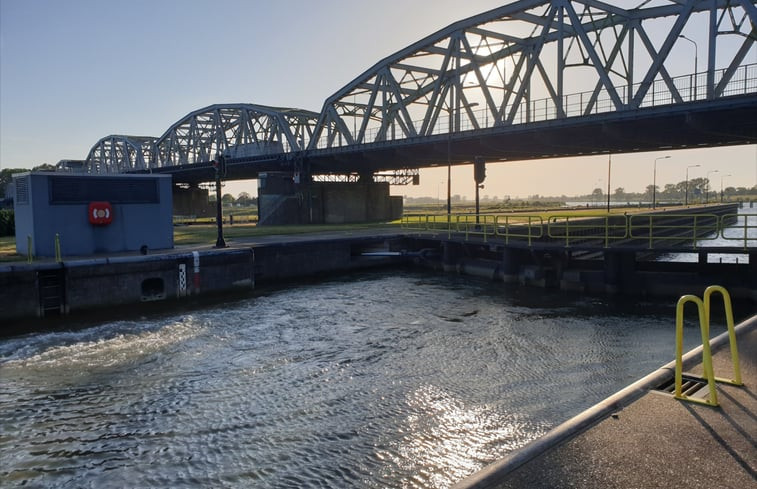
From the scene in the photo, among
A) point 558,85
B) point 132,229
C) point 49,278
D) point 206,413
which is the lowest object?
point 206,413

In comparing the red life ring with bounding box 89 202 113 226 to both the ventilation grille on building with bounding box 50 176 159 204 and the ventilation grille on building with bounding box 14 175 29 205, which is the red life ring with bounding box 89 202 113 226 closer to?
the ventilation grille on building with bounding box 50 176 159 204

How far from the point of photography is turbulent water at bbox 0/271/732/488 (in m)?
8.17

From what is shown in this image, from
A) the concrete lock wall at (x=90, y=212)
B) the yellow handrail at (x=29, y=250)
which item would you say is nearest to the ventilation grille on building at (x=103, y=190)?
the concrete lock wall at (x=90, y=212)

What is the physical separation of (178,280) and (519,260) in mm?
15282

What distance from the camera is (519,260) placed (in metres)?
26.4

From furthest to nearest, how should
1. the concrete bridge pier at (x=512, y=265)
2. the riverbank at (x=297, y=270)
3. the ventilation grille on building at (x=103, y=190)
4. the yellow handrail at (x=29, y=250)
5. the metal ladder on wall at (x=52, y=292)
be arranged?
the concrete bridge pier at (x=512, y=265)
the ventilation grille on building at (x=103, y=190)
the yellow handrail at (x=29, y=250)
the riverbank at (x=297, y=270)
the metal ladder on wall at (x=52, y=292)

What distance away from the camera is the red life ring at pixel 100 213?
71.7 feet

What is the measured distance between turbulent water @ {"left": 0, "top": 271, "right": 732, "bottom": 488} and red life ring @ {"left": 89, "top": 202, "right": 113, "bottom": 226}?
595 cm

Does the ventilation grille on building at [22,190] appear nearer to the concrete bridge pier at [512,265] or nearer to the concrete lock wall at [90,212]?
the concrete lock wall at [90,212]

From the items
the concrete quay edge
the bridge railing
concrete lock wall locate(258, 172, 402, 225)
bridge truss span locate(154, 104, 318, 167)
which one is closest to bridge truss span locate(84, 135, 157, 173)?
bridge truss span locate(154, 104, 318, 167)

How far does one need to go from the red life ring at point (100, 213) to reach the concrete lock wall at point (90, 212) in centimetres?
4

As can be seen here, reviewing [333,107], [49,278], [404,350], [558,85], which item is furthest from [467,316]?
[333,107]

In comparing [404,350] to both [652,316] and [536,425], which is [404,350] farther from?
[652,316]

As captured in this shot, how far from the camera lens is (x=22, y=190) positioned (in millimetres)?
21688
